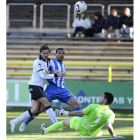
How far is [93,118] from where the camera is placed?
685 cm

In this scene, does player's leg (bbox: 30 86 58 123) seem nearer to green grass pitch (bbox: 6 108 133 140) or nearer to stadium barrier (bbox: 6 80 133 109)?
green grass pitch (bbox: 6 108 133 140)

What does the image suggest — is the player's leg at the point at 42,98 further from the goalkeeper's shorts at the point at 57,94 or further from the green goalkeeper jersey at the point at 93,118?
the green goalkeeper jersey at the point at 93,118

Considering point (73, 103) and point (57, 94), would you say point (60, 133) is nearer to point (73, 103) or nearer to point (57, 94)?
point (73, 103)

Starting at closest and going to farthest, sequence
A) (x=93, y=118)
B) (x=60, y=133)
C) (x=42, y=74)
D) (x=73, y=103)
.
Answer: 1. (x=93, y=118)
2. (x=42, y=74)
3. (x=60, y=133)
4. (x=73, y=103)

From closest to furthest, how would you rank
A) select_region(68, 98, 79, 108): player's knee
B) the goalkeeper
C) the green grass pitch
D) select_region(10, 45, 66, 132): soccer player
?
the goalkeeper
the green grass pitch
select_region(10, 45, 66, 132): soccer player
select_region(68, 98, 79, 108): player's knee

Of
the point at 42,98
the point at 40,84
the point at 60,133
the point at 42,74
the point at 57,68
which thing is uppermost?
the point at 57,68

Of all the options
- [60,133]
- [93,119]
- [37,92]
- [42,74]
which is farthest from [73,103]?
[93,119]

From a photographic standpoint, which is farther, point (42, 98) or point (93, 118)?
point (42, 98)

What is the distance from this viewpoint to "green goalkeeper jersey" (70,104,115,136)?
682 centimetres

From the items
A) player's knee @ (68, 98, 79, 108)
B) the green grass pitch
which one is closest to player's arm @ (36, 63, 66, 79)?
player's knee @ (68, 98, 79, 108)

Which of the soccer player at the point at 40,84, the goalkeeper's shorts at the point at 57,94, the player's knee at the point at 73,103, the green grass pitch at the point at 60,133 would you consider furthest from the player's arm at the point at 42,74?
the green grass pitch at the point at 60,133
